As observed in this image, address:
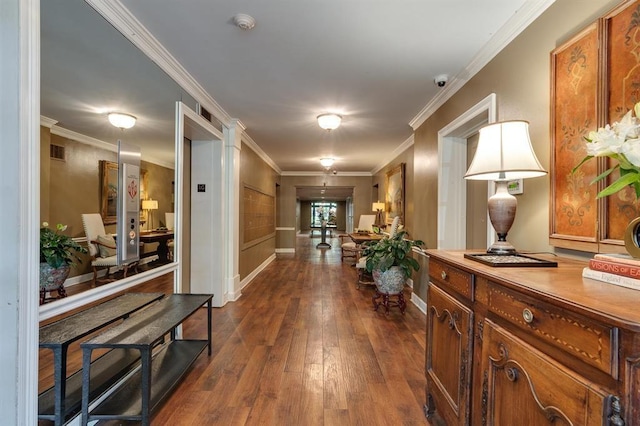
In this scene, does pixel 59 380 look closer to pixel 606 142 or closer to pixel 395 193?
pixel 606 142

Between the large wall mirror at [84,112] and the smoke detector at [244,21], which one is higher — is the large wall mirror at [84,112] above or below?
below

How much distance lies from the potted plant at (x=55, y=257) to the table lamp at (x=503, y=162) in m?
2.07

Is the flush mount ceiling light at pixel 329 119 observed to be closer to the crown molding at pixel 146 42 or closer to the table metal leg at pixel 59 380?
the crown molding at pixel 146 42

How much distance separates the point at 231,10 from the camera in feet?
6.24

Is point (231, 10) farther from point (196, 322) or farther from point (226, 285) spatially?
point (226, 285)

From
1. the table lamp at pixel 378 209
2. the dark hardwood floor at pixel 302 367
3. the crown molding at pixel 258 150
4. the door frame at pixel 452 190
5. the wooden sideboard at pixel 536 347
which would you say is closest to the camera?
the wooden sideboard at pixel 536 347

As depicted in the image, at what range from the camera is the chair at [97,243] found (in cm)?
177

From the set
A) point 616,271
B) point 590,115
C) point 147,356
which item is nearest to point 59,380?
point 147,356

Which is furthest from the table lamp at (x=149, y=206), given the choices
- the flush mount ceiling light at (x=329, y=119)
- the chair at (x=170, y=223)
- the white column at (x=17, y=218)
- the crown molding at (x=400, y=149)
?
the crown molding at (x=400, y=149)

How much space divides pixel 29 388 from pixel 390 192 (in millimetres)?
6159

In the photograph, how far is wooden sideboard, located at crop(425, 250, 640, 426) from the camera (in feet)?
2.32

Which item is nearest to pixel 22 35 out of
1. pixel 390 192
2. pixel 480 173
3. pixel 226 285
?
pixel 480 173

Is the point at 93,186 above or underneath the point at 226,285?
above

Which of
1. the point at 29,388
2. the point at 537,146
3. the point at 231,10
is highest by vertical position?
the point at 231,10
